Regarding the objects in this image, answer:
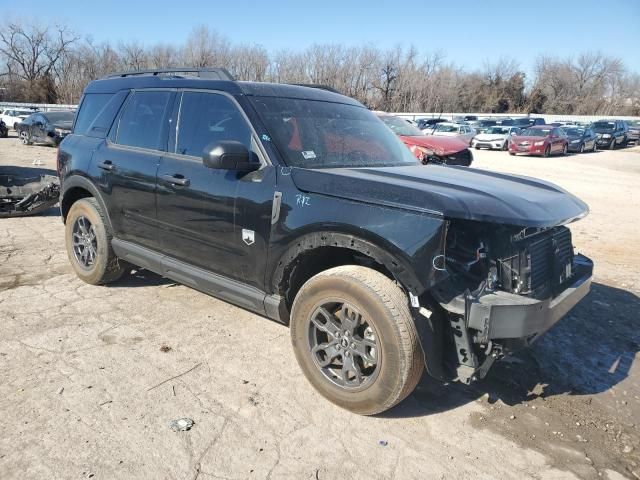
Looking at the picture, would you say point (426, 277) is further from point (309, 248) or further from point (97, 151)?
point (97, 151)

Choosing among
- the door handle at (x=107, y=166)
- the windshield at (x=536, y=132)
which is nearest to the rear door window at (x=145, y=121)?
the door handle at (x=107, y=166)

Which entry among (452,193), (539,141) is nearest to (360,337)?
(452,193)

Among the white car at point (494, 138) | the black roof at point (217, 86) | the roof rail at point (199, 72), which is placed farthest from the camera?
the white car at point (494, 138)

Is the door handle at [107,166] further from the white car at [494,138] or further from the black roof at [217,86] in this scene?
the white car at [494,138]

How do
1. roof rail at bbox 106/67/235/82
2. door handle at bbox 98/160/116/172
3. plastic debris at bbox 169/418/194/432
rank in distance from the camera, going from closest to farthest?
plastic debris at bbox 169/418/194/432
roof rail at bbox 106/67/235/82
door handle at bbox 98/160/116/172

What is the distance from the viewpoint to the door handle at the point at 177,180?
12.3 feet

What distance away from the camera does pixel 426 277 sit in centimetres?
263

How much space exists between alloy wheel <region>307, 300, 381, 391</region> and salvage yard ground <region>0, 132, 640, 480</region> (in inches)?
8.8

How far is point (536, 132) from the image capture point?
26.4 metres

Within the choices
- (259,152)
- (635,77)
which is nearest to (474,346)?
(259,152)

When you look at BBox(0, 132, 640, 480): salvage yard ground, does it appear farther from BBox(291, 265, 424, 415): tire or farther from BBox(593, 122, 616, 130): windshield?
BBox(593, 122, 616, 130): windshield

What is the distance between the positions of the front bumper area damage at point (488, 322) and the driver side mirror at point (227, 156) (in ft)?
5.01

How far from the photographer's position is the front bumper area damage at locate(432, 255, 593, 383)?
259cm

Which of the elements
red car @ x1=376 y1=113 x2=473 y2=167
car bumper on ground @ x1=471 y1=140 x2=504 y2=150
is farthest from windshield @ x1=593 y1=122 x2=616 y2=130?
red car @ x1=376 y1=113 x2=473 y2=167
